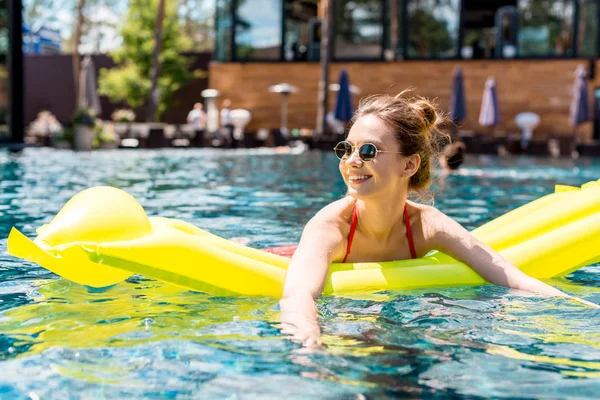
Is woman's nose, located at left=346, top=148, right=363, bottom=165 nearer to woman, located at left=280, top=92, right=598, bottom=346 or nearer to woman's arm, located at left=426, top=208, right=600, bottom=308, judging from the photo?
woman, located at left=280, top=92, right=598, bottom=346

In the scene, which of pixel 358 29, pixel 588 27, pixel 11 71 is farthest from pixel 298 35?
pixel 11 71

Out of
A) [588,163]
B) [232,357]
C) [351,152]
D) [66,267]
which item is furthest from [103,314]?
[588,163]

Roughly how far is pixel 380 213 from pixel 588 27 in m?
18.9

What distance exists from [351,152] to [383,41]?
61.7 feet

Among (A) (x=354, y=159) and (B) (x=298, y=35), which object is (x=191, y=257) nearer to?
(A) (x=354, y=159)

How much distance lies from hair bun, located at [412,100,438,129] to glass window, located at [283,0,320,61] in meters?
18.9

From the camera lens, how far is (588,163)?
15344mm

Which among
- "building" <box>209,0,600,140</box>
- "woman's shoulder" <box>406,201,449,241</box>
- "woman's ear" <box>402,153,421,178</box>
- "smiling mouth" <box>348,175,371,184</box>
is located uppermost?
"building" <box>209,0,600,140</box>

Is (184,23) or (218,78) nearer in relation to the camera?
(218,78)

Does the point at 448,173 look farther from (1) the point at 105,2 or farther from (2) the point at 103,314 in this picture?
(1) the point at 105,2

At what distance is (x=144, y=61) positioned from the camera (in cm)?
2931

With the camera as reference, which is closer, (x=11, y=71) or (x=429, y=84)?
(x=11, y=71)

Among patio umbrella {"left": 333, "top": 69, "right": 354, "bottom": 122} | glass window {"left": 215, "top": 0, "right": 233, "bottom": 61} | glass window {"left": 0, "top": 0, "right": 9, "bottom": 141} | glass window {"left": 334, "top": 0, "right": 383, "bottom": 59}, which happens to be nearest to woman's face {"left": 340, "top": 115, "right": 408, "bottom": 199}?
glass window {"left": 0, "top": 0, "right": 9, "bottom": 141}

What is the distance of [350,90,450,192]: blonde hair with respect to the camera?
323 cm
